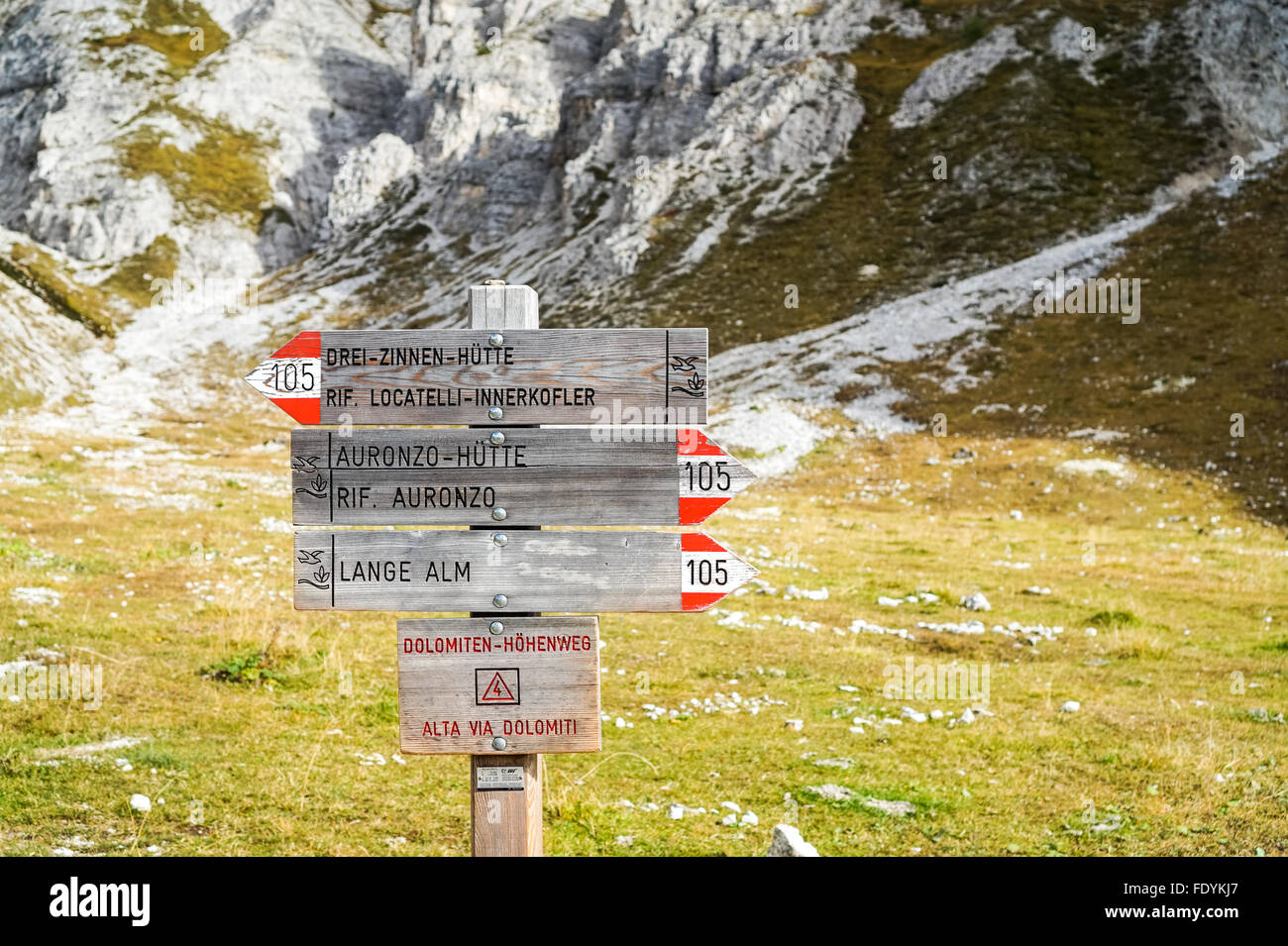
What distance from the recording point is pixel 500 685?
6.23 metres

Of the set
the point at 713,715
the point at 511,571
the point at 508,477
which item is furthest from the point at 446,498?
the point at 713,715

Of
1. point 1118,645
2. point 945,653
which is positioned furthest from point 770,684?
point 1118,645

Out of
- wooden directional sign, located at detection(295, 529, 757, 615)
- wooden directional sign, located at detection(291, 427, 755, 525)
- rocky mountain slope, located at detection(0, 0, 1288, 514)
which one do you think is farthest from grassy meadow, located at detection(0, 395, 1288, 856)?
rocky mountain slope, located at detection(0, 0, 1288, 514)

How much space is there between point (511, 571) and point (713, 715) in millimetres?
6686

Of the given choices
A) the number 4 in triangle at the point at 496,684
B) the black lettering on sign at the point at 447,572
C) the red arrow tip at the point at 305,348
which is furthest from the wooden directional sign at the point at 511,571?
the red arrow tip at the point at 305,348

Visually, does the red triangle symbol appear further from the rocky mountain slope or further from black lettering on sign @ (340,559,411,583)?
the rocky mountain slope

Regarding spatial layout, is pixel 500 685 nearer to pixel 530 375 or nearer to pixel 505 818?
pixel 505 818

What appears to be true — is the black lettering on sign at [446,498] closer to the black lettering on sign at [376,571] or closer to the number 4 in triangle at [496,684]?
the black lettering on sign at [376,571]

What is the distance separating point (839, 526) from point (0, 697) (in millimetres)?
25687

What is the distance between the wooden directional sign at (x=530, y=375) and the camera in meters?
6.31

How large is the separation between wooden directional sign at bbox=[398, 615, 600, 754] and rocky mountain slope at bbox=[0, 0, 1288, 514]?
165 ft

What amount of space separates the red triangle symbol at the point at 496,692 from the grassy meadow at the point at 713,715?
256 cm

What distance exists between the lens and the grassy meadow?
27.9 feet
